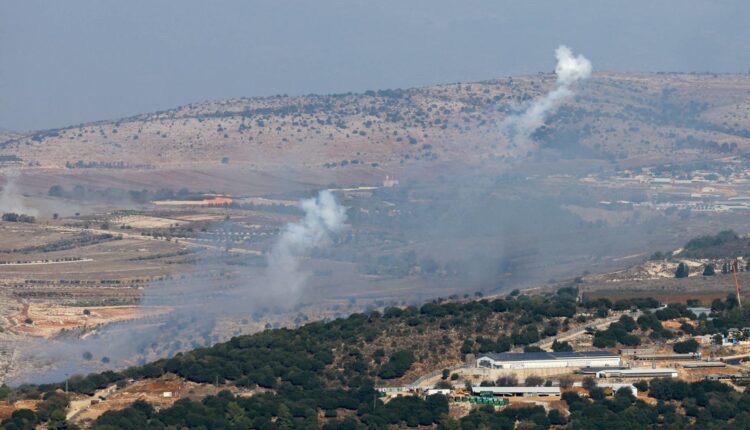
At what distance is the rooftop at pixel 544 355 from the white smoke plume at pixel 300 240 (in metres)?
38.8

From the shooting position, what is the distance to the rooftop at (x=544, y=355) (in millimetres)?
82875

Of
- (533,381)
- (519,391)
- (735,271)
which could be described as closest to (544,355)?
(533,381)

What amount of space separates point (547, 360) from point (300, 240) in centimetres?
6176

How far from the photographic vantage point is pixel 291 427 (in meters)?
73.4

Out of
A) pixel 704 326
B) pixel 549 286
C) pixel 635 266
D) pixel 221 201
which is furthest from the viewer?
pixel 221 201

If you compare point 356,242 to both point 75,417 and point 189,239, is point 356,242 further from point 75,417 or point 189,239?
point 75,417

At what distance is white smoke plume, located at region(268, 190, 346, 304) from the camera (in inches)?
4970

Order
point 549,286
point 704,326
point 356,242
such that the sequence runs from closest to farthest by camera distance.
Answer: point 704,326
point 549,286
point 356,242

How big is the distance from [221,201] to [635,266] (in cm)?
5983

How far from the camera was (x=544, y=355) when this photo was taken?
8375 centimetres

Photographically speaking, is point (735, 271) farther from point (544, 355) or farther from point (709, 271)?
point (544, 355)

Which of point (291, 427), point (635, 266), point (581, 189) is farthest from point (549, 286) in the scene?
point (581, 189)

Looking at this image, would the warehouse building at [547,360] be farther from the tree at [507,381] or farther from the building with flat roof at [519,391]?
the building with flat roof at [519,391]

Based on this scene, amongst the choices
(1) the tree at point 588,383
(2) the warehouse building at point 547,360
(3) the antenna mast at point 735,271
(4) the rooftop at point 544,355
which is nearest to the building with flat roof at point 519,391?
(1) the tree at point 588,383
